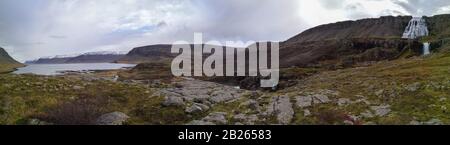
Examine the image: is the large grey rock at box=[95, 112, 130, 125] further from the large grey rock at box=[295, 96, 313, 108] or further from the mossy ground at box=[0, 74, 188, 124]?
the large grey rock at box=[295, 96, 313, 108]

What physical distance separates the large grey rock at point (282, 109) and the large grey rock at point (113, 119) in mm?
10041

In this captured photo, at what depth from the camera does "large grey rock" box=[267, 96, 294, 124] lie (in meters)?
28.3

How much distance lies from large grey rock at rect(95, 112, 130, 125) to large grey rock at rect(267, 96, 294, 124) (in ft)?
32.9

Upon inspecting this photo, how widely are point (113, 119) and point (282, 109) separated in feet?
42.1

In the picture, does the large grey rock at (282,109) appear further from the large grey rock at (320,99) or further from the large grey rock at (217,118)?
the large grey rock at (217,118)

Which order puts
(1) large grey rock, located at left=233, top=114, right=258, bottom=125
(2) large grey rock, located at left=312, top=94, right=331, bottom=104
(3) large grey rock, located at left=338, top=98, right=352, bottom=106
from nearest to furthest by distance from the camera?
(1) large grey rock, located at left=233, top=114, right=258, bottom=125, (3) large grey rock, located at left=338, top=98, right=352, bottom=106, (2) large grey rock, located at left=312, top=94, right=331, bottom=104

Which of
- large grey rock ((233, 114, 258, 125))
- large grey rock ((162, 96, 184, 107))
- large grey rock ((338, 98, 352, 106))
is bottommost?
large grey rock ((233, 114, 258, 125))

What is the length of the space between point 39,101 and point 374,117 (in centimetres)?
2224

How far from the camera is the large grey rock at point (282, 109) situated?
92.8 ft

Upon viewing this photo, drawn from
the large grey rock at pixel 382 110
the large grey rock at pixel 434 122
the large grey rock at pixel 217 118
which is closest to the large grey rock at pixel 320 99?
the large grey rock at pixel 382 110

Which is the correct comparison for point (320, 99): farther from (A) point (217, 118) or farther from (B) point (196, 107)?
(A) point (217, 118)

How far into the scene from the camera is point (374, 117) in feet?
90.6

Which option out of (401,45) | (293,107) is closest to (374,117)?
(293,107)

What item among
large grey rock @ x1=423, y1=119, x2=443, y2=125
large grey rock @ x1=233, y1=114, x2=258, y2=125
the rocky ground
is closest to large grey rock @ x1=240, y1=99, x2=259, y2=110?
the rocky ground
